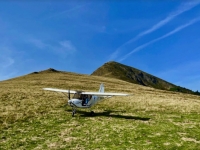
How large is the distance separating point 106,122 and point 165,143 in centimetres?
948

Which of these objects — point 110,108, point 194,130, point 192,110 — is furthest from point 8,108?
point 192,110

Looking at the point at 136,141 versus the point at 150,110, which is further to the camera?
the point at 150,110

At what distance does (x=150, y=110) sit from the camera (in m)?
37.6

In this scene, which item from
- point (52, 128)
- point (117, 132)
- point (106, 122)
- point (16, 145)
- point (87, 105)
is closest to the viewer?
point (16, 145)

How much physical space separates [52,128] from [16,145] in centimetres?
613

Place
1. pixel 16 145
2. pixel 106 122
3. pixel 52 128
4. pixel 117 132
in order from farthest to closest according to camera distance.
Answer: pixel 106 122
pixel 52 128
pixel 117 132
pixel 16 145

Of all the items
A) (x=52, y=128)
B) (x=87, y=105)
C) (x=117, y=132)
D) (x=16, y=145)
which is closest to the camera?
(x=16, y=145)

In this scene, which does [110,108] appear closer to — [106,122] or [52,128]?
[106,122]

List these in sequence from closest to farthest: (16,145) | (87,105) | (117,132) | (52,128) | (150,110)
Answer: (16,145) → (117,132) → (52,128) → (87,105) → (150,110)

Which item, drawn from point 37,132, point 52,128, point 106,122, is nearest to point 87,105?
point 106,122

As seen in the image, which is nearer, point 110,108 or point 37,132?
point 37,132

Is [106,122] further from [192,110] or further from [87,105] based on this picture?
[192,110]

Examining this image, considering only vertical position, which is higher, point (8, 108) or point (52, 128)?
point (8, 108)

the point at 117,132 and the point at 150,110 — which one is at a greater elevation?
the point at 150,110
